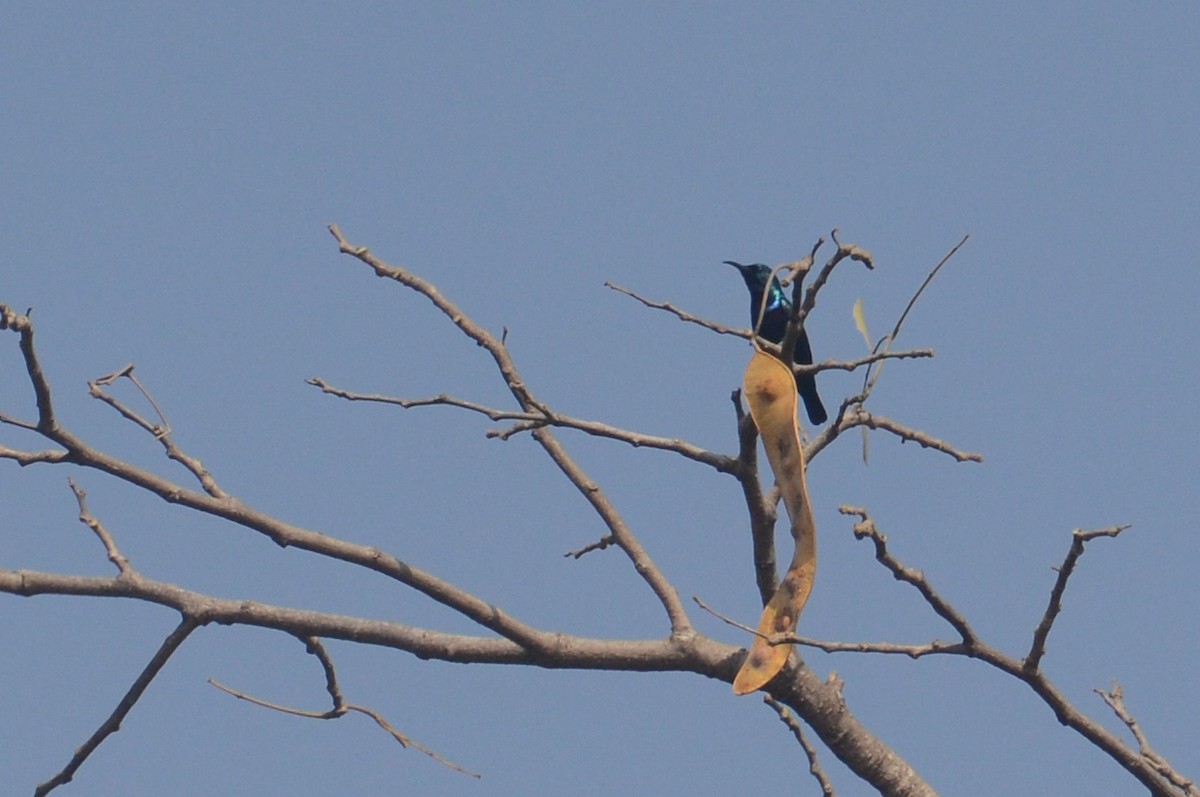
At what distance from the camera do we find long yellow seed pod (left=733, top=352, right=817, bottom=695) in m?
3.91

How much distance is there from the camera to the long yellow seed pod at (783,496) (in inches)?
154

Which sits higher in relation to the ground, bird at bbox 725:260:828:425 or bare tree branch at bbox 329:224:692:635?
bird at bbox 725:260:828:425

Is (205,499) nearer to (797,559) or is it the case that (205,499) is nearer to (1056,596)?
(797,559)


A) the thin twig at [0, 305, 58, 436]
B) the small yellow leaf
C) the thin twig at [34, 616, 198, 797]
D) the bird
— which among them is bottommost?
the thin twig at [34, 616, 198, 797]

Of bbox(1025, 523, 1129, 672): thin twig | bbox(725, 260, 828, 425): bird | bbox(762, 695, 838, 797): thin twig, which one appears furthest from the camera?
bbox(725, 260, 828, 425): bird

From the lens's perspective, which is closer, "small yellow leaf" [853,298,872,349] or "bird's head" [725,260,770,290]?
"small yellow leaf" [853,298,872,349]

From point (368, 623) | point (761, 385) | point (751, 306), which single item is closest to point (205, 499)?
point (368, 623)

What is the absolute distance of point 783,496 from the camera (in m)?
4.11

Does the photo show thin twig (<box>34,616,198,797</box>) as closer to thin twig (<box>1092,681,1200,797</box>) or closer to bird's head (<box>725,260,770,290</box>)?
thin twig (<box>1092,681,1200,797</box>)

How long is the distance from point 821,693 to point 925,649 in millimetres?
759

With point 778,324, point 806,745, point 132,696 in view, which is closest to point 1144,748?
point 806,745

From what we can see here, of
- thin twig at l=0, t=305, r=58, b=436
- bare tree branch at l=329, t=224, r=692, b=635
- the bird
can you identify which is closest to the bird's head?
the bird

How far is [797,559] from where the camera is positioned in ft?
13.5

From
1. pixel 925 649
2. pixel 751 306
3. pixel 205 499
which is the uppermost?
pixel 751 306
